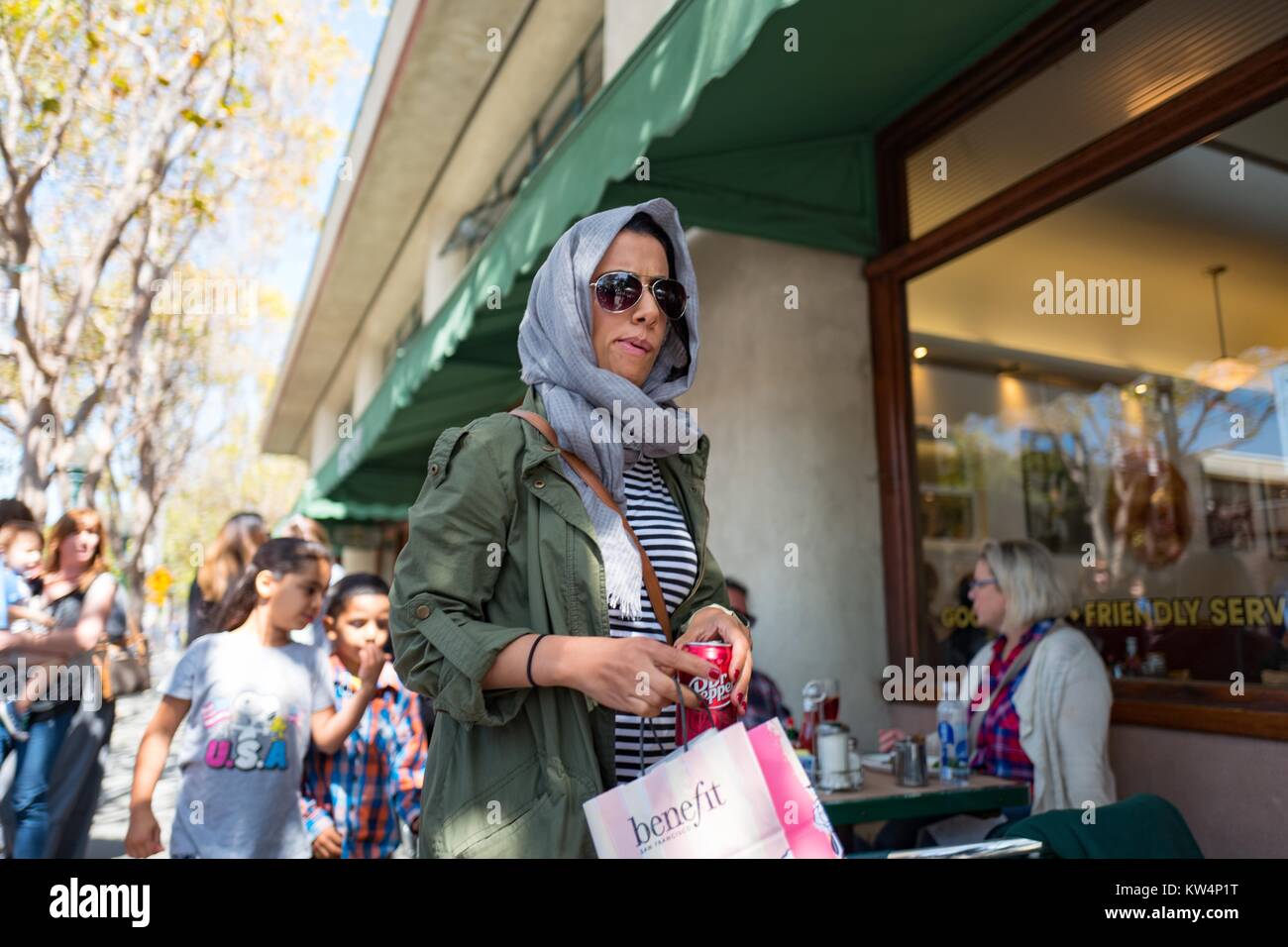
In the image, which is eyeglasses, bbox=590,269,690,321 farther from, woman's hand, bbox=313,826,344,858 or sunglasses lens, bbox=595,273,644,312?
woman's hand, bbox=313,826,344,858

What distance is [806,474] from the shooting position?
4848mm

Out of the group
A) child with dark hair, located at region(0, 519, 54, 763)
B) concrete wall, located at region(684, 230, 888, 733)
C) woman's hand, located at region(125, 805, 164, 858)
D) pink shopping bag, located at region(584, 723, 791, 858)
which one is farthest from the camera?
concrete wall, located at region(684, 230, 888, 733)

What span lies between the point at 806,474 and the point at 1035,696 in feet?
5.97

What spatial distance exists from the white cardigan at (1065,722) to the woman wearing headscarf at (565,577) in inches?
84.7

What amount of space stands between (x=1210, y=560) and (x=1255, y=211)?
1.80m

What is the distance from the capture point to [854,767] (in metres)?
3.01

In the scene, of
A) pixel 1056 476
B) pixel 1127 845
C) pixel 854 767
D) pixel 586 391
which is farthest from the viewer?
pixel 1056 476

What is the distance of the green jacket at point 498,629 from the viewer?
1292 mm

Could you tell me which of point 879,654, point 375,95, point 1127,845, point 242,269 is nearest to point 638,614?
point 1127,845

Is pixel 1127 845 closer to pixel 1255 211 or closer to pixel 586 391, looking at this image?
pixel 586 391

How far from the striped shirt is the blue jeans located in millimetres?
4208

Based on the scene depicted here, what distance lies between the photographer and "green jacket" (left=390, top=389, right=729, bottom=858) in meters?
1.29

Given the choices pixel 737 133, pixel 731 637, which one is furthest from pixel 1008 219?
pixel 731 637

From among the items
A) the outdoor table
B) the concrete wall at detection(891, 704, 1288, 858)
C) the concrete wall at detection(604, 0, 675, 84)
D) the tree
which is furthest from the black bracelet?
the tree
